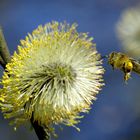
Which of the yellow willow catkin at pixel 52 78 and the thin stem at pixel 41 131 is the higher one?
the yellow willow catkin at pixel 52 78

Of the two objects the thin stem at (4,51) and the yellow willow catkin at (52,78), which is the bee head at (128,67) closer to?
the yellow willow catkin at (52,78)

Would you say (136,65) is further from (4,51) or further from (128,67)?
(4,51)

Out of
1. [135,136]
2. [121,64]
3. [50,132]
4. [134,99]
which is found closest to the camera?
[50,132]

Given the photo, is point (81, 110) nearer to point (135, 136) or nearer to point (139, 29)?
point (139, 29)

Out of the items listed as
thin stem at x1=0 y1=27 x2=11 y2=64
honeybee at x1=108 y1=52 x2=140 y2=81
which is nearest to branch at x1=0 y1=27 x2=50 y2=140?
thin stem at x1=0 y1=27 x2=11 y2=64

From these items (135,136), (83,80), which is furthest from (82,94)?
(135,136)

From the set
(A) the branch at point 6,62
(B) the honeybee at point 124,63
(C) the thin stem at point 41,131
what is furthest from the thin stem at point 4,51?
(B) the honeybee at point 124,63

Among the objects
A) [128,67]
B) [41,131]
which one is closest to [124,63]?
[128,67]

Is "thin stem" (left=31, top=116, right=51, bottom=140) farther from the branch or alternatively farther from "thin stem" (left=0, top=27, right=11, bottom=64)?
"thin stem" (left=0, top=27, right=11, bottom=64)

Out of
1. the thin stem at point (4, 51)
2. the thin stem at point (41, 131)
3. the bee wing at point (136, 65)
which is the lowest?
the thin stem at point (41, 131)
